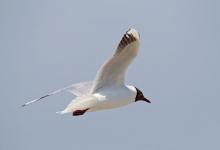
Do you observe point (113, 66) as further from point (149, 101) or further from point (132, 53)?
point (149, 101)

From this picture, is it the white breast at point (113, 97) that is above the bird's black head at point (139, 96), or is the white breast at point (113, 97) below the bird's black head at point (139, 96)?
below

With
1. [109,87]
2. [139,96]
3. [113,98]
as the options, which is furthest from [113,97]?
[139,96]

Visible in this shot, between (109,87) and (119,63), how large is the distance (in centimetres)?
58

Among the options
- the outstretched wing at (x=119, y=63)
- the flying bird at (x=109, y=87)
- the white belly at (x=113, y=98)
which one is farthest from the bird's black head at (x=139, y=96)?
the outstretched wing at (x=119, y=63)

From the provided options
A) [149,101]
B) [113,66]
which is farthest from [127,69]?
[149,101]

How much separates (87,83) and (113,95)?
57 cm

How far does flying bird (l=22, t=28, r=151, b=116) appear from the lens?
51.6ft

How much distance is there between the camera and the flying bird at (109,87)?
619 inches

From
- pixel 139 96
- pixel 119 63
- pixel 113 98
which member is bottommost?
pixel 113 98

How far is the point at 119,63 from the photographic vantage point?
1592 centimetres

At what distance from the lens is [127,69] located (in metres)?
16.1

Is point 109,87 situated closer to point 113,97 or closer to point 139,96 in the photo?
point 113,97

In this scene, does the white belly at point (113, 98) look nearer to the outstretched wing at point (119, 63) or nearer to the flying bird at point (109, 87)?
the flying bird at point (109, 87)

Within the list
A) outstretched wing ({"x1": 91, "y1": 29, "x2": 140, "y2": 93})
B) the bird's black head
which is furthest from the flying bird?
the bird's black head
